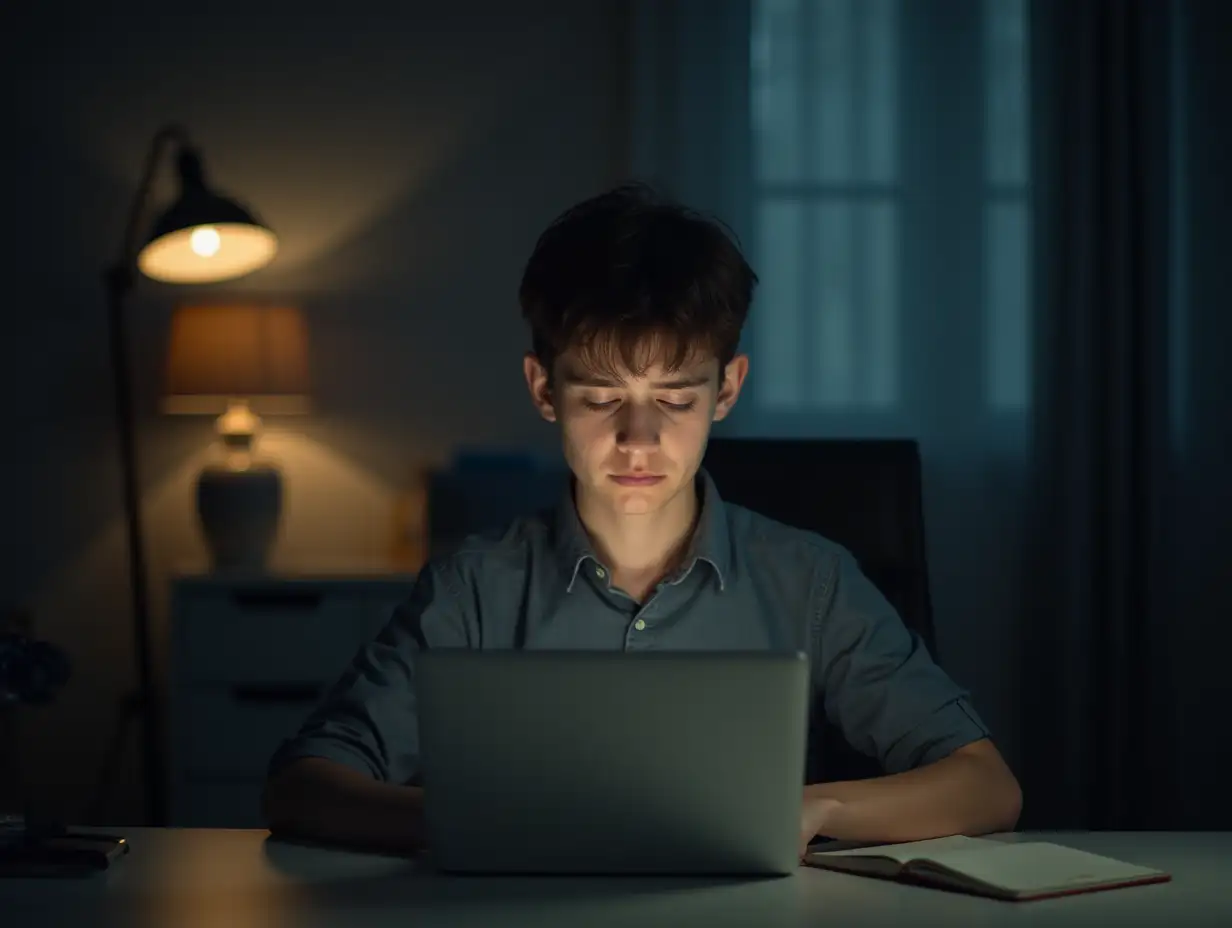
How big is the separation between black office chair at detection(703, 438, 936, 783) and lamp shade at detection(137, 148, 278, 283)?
1584 millimetres

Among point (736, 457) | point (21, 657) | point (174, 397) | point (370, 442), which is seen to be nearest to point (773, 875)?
point (21, 657)

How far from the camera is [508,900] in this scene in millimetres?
931

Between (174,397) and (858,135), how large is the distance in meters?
1.61

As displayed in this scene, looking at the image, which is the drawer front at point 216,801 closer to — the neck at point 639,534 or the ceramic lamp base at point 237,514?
the ceramic lamp base at point 237,514

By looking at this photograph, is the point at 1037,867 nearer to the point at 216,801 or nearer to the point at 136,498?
the point at 216,801

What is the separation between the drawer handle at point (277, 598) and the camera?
9.95 feet

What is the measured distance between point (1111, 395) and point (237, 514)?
190 cm

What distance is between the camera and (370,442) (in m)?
3.52

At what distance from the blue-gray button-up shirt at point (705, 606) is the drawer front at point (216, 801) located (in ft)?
5.53

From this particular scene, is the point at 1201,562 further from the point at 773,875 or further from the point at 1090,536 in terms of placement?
the point at 773,875

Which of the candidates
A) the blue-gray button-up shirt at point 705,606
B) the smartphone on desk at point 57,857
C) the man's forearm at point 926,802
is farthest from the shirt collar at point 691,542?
the smartphone on desk at point 57,857

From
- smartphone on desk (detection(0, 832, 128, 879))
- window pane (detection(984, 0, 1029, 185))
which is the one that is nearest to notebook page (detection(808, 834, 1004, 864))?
smartphone on desk (detection(0, 832, 128, 879))

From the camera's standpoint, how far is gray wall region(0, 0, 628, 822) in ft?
11.5

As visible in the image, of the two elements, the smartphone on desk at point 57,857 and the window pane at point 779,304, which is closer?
the smartphone on desk at point 57,857
